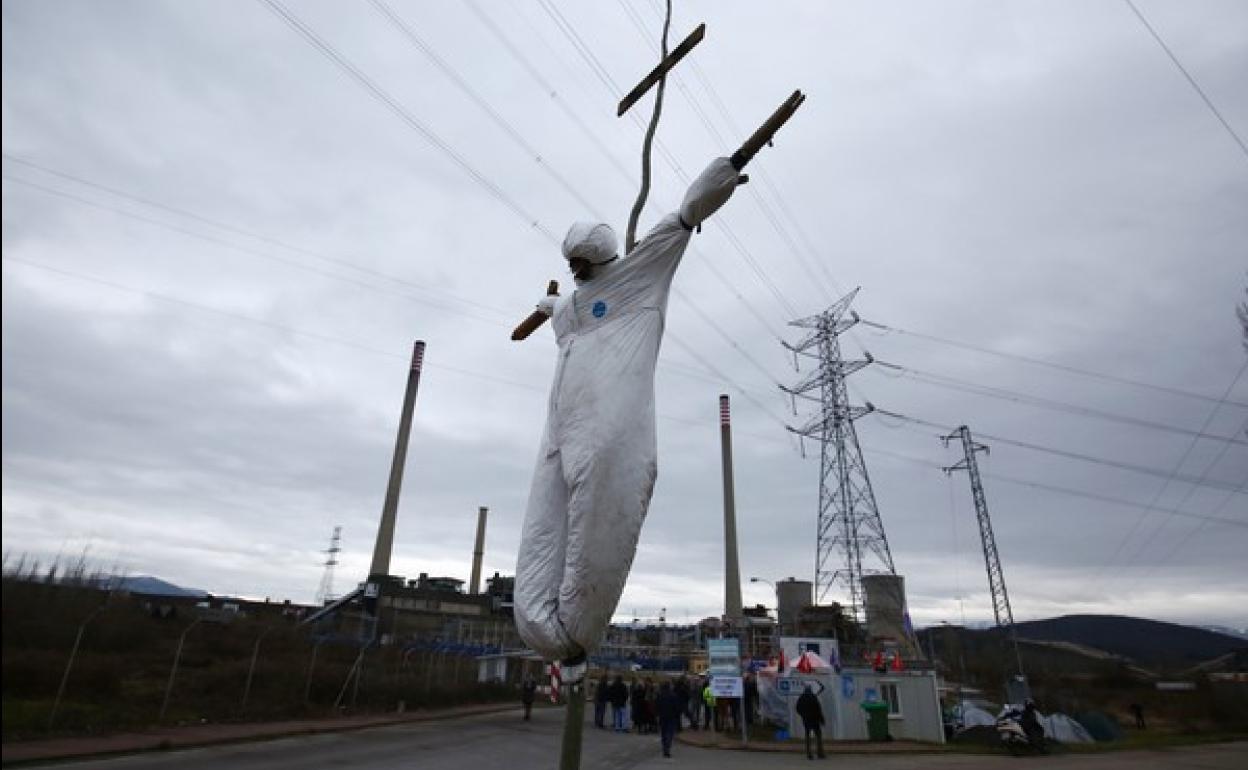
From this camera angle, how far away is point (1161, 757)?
1439cm

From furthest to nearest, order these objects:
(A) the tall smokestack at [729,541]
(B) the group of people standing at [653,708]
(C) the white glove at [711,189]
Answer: (A) the tall smokestack at [729,541], (B) the group of people standing at [653,708], (C) the white glove at [711,189]

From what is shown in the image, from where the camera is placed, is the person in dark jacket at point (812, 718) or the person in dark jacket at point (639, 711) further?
the person in dark jacket at point (639, 711)

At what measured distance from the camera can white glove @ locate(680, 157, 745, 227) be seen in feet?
10.1

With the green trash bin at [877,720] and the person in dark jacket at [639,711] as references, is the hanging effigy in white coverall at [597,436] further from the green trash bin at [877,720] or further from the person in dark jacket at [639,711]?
the person in dark jacket at [639,711]

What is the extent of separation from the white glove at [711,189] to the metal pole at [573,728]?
204 centimetres

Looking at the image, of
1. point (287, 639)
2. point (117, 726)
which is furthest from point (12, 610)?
point (287, 639)

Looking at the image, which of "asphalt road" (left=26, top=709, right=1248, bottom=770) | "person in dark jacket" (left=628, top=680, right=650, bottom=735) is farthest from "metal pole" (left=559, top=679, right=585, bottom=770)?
"person in dark jacket" (left=628, top=680, right=650, bottom=735)

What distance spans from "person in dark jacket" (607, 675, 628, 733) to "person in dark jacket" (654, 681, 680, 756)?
5347 millimetres

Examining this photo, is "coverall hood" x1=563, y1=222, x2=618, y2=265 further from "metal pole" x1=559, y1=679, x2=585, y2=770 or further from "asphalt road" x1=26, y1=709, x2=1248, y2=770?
"asphalt road" x1=26, y1=709, x2=1248, y2=770

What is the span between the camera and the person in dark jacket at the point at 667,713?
15.3m

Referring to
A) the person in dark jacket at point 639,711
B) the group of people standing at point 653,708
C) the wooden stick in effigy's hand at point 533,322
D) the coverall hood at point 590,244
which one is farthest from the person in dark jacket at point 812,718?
the coverall hood at point 590,244

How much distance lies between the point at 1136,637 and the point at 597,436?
99.4m

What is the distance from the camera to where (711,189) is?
3.10m

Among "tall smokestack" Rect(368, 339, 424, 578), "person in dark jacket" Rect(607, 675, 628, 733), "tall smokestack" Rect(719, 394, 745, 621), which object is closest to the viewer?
"person in dark jacket" Rect(607, 675, 628, 733)
